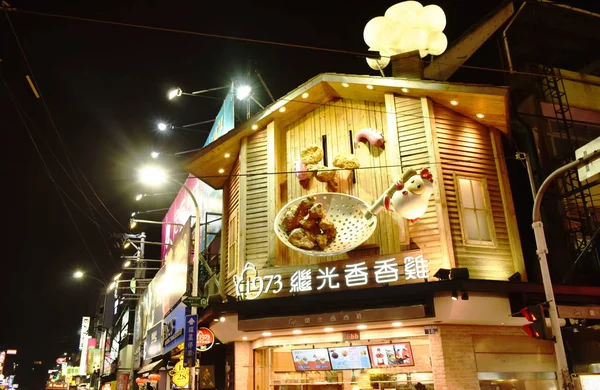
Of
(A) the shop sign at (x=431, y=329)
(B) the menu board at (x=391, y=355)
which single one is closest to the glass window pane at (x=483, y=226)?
(A) the shop sign at (x=431, y=329)

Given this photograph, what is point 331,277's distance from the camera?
13289 millimetres

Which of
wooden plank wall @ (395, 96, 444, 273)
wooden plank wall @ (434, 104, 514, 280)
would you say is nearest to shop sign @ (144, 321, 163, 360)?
wooden plank wall @ (395, 96, 444, 273)

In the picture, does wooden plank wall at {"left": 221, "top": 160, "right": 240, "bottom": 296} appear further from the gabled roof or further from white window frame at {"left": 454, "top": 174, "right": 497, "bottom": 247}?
white window frame at {"left": 454, "top": 174, "right": 497, "bottom": 247}

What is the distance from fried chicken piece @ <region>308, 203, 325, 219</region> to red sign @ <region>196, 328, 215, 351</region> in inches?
194

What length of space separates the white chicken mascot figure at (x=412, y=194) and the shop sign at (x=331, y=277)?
1.17m

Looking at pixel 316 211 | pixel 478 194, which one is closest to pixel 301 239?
pixel 316 211

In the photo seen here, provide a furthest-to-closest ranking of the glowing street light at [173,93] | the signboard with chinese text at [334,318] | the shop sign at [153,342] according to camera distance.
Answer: the shop sign at [153,342]
the glowing street light at [173,93]
the signboard with chinese text at [334,318]

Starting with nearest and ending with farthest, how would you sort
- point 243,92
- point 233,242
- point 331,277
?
1. point 331,277
2. point 233,242
3. point 243,92

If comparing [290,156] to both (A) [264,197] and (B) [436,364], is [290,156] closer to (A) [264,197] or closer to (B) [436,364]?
(A) [264,197]

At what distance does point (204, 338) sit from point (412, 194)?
25.0ft

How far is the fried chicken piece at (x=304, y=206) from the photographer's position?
13.8 m

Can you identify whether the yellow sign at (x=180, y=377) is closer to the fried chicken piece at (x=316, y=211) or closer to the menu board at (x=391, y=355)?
the menu board at (x=391, y=355)

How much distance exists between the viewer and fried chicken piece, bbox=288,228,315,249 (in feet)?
44.1

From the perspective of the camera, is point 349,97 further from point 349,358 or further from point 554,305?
point 554,305
